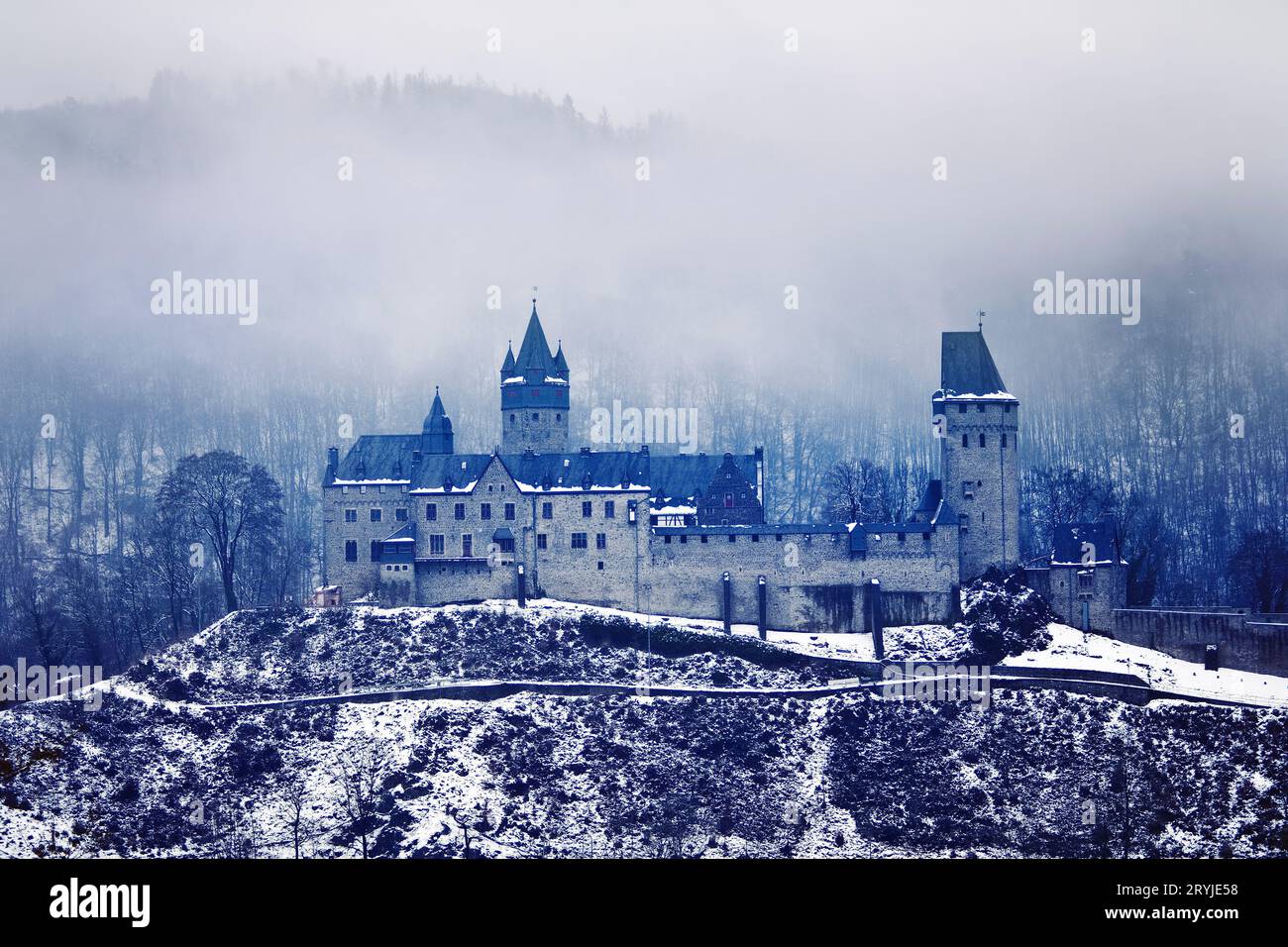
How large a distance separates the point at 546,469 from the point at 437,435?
5.72 meters

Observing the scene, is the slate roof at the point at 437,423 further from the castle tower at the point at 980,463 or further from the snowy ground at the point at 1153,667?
the snowy ground at the point at 1153,667

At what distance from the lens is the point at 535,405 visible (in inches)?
3044

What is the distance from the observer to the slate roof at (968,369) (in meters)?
70.2

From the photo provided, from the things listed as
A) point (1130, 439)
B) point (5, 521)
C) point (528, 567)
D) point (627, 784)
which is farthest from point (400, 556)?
point (1130, 439)

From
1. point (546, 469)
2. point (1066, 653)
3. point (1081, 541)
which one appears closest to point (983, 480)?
point (1081, 541)

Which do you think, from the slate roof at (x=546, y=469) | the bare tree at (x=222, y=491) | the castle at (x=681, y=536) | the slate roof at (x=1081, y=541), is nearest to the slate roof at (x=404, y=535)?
the castle at (x=681, y=536)

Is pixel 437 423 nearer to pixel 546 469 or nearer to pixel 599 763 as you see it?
pixel 546 469

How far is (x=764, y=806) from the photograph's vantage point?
59.1 m

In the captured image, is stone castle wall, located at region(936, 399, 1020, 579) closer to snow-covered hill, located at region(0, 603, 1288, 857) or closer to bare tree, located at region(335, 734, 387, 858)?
snow-covered hill, located at region(0, 603, 1288, 857)

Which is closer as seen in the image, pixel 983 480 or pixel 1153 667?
pixel 1153 667

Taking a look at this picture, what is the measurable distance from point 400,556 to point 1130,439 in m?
46.3

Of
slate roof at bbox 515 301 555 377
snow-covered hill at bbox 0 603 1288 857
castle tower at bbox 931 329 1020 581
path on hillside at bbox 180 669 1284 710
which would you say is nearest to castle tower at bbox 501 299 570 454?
slate roof at bbox 515 301 555 377

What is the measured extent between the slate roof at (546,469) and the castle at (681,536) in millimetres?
78

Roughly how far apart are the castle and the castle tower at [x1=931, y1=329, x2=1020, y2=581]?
0.05 meters
